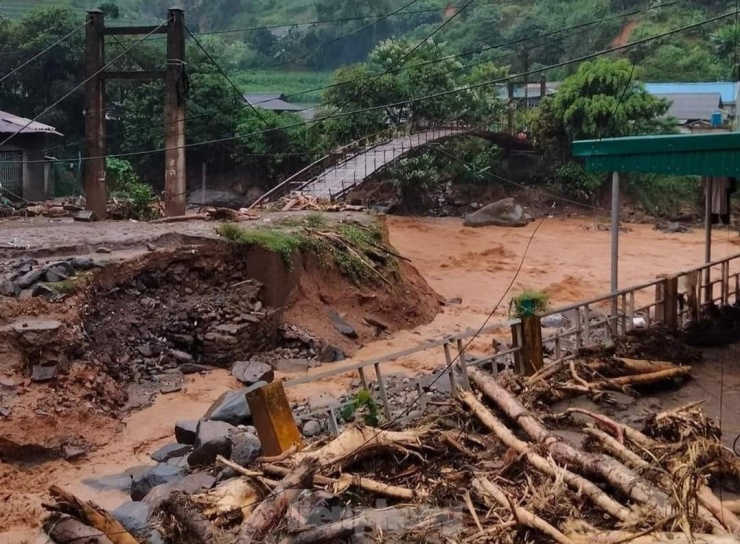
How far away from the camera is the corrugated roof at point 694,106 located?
33.5 m

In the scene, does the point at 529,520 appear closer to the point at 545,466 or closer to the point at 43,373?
the point at 545,466

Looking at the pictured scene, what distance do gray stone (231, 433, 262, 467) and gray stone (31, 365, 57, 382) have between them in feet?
13.7

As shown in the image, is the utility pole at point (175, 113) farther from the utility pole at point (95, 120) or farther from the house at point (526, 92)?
the house at point (526, 92)

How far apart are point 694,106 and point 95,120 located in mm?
25057

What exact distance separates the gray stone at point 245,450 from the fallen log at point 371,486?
120cm

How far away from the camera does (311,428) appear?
8625mm

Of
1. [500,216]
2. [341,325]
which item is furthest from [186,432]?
[500,216]

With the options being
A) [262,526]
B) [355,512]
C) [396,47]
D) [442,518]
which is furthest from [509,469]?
[396,47]

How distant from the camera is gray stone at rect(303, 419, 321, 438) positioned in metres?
8.48

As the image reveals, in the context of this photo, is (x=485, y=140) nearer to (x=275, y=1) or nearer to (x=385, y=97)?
(x=385, y=97)

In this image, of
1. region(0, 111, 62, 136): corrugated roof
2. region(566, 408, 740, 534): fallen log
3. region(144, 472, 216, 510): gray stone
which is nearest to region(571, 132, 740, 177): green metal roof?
region(566, 408, 740, 534): fallen log

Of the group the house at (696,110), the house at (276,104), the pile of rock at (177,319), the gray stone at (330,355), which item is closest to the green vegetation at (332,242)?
the pile of rock at (177,319)

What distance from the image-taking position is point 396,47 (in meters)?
34.2

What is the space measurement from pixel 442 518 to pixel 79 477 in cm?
569
